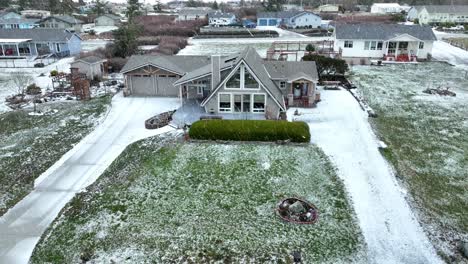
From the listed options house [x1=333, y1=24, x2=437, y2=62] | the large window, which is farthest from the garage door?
house [x1=333, y1=24, x2=437, y2=62]

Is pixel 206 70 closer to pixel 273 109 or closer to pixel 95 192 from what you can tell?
pixel 273 109

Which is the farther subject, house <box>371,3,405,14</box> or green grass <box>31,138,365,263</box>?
house <box>371,3,405,14</box>

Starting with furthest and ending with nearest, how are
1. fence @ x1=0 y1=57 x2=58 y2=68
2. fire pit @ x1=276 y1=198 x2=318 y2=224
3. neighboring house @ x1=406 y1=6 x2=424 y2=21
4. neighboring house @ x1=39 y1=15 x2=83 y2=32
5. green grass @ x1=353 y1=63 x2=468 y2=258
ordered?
neighboring house @ x1=406 y1=6 x2=424 y2=21, neighboring house @ x1=39 y1=15 x2=83 y2=32, fence @ x1=0 y1=57 x2=58 y2=68, green grass @ x1=353 y1=63 x2=468 y2=258, fire pit @ x1=276 y1=198 x2=318 y2=224

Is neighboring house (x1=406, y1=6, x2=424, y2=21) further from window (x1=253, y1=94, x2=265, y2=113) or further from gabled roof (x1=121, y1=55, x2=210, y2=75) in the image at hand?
window (x1=253, y1=94, x2=265, y2=113)

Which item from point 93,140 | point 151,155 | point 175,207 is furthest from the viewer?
point 93,140

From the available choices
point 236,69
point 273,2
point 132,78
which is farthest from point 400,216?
point 273,2

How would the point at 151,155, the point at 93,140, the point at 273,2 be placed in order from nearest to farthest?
the point at 151,155
the point at 93,140
the point at 273,2

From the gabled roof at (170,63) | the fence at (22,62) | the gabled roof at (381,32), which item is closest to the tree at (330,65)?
the gabled roof at (170,63)
